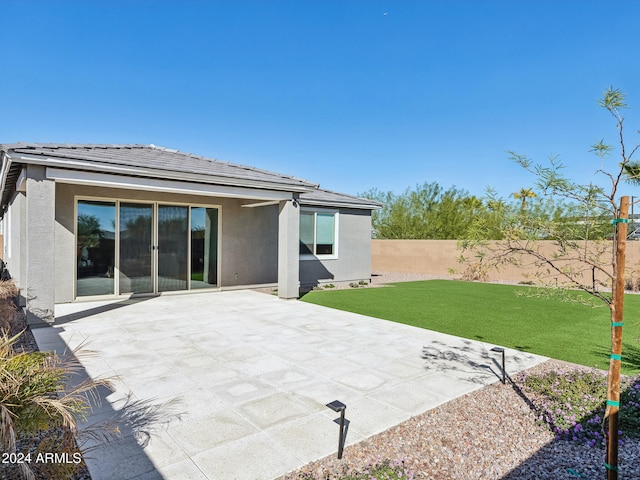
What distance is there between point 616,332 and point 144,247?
37.6 feet

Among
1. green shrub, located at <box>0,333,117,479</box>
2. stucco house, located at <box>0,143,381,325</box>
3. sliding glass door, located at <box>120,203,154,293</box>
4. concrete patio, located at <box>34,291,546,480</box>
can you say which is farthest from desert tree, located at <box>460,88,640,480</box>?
sliding glass door, located at <box>120,203,154,293</box>

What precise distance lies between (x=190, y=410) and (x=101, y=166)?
6.53 m

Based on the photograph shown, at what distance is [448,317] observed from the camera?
32.0 feet

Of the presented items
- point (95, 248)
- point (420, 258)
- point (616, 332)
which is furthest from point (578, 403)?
point (420, 258)

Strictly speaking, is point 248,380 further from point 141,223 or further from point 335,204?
point 335,204

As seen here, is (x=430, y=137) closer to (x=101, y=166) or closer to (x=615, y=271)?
(x=101, y=166)

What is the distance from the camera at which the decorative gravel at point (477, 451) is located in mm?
3113

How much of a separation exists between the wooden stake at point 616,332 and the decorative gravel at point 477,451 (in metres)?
0.43

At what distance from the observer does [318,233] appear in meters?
16.0

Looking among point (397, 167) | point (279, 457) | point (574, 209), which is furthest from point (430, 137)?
point (279, 457)

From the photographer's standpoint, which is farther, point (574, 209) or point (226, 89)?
point (226, 89)

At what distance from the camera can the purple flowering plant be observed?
381cm

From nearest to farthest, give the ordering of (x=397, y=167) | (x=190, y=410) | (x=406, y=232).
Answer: (x=190, y=410)
(x=397, y=167)
(x=406, y=232)

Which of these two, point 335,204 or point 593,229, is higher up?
point 335,204
